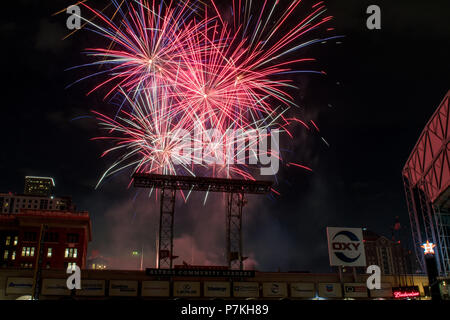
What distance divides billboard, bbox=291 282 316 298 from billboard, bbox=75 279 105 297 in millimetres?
20946

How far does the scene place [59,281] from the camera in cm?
4028

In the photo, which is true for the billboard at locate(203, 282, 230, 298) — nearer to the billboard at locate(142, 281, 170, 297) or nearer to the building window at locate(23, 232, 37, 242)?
the billboard at locate(142, 281, 170, 297)

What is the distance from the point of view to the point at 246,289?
144 feet

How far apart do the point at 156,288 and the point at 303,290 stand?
16.7 m

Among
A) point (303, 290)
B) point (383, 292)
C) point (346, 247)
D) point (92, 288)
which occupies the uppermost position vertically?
point (346, 247)

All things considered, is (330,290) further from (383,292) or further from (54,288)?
(54,288)

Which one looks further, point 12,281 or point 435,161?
point 435,161

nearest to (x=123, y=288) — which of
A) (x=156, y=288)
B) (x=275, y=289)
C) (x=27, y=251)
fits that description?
(x=156, y=288)

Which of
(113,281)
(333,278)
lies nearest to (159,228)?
(113,281)

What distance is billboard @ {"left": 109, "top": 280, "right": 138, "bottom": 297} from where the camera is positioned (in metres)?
41.4

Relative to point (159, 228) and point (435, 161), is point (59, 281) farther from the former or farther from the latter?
point (435, 161)

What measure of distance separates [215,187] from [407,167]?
3851 cm
